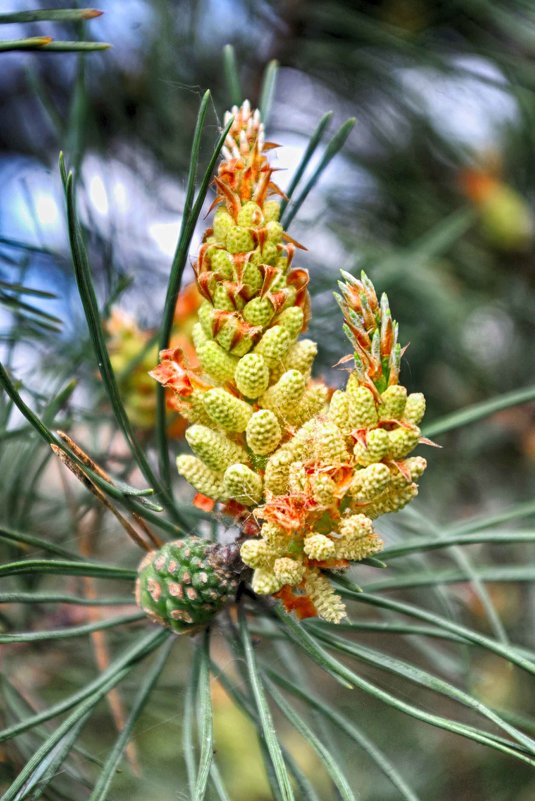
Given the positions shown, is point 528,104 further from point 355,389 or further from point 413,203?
point 355,389

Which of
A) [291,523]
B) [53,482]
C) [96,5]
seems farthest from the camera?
[53,482]

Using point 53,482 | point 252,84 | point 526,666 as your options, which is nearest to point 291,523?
point 526,666

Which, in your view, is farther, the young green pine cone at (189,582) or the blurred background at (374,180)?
the blurred background at (374,180)

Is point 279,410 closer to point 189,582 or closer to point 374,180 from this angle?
point 189,582

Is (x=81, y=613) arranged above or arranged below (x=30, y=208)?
below

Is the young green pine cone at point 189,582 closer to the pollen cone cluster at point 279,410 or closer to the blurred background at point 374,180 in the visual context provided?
the pollen cone cluster at point 279,410

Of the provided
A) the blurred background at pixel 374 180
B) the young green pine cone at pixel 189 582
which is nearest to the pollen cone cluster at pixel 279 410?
the young green pine cone at pixel 189 582

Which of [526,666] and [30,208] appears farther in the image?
[30,208]
